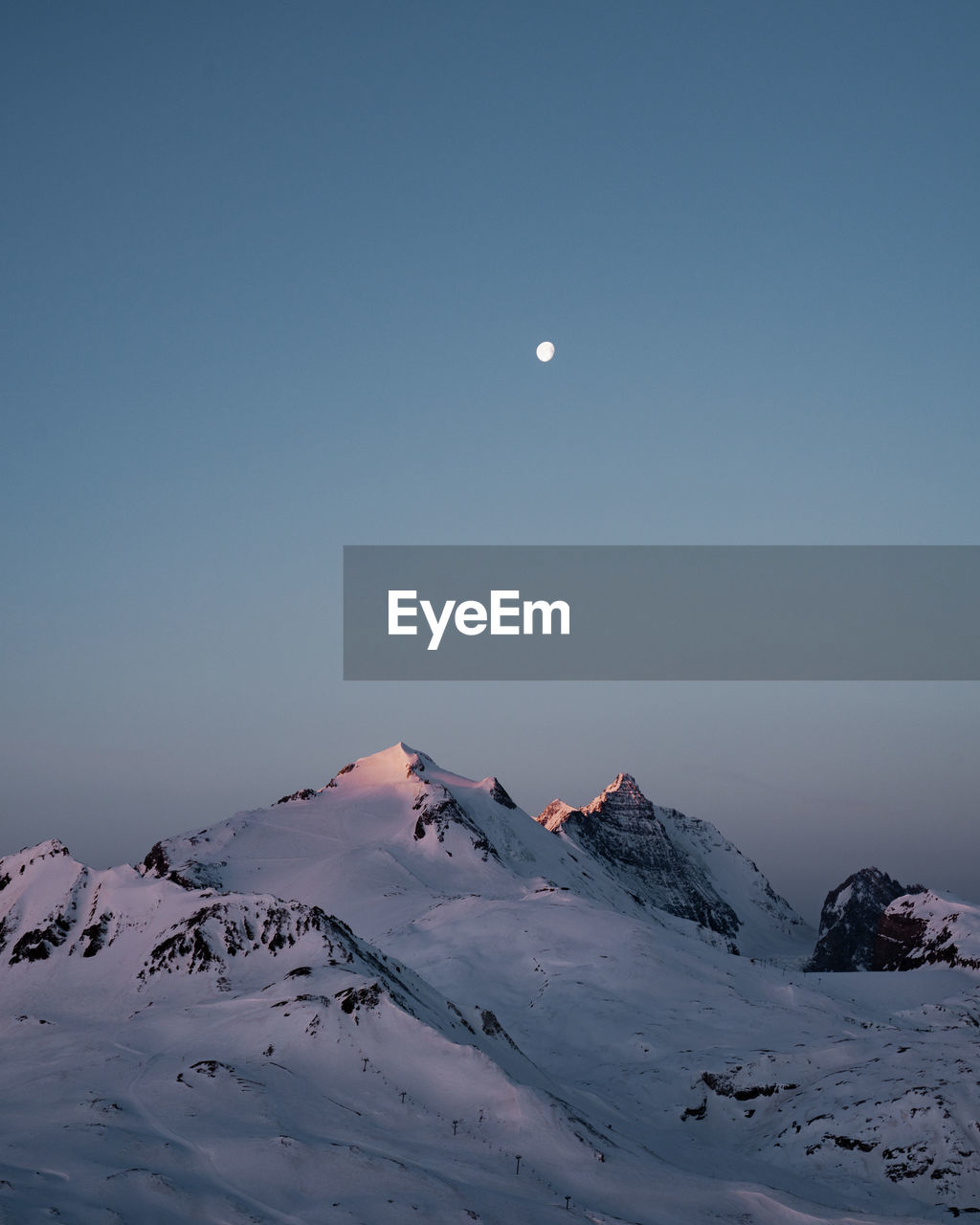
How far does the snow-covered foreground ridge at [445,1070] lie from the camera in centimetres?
3425

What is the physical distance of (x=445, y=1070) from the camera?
43938 millimetres

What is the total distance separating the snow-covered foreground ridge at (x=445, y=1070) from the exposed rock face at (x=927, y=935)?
24.0 meters

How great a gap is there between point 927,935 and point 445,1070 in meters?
115

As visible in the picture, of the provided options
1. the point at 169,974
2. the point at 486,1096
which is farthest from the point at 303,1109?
the point at 169,974

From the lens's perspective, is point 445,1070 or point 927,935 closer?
point 445,1070

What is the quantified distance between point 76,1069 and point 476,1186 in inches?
876

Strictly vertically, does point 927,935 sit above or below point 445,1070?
below

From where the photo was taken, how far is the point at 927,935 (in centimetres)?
13975

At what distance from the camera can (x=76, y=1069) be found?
157 ft

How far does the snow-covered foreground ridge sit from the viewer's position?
34250 mm

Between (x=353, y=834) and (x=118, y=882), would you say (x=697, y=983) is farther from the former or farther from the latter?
(x=353, y=834)

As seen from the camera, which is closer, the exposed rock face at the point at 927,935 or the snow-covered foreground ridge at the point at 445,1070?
the snow-covered foreground ridge at the point at 445,1070

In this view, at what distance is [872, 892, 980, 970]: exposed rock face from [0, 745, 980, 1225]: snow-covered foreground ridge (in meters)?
24.0

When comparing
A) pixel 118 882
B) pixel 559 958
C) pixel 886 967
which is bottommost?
pixel 886 967
